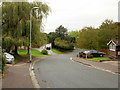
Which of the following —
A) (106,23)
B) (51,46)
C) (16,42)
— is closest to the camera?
(16,42)

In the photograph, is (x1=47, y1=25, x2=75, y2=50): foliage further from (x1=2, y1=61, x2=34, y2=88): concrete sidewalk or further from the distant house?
(x1=2, y1=61, x2=34, y2=88): concrete sidewalk

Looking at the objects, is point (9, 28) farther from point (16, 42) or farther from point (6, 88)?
point (6, 88)

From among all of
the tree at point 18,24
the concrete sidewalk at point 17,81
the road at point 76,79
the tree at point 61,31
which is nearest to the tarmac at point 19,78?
the concrete sidewalk at point 17,81

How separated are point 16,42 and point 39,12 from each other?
8435 mm

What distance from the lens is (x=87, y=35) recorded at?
43344 millimetres

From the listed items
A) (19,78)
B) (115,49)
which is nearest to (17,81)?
(19,78)

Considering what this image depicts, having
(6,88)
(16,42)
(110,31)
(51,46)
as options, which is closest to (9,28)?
(16,42)

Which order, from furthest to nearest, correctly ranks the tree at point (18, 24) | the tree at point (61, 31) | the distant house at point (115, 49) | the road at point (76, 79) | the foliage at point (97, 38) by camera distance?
the tree at point (61, 31) → the foliage at point (97, 38) → the distant house at point (115, 49) → the tree at point (18, 24) → the road at point (76, 79)

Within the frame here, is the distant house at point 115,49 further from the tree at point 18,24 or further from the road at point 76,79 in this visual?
the road at point 76,79

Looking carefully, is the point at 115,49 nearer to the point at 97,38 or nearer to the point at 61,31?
the point at 97,38

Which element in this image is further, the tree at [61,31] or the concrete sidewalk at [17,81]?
the tree at [61,31]

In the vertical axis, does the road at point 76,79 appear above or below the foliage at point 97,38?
below

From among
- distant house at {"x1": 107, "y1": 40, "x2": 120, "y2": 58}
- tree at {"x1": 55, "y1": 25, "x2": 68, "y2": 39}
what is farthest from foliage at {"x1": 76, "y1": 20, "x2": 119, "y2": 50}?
tree at {"x1": 55, "y1": 25, "x2": 68, "y2": 39}

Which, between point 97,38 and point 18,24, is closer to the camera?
point 18,24
